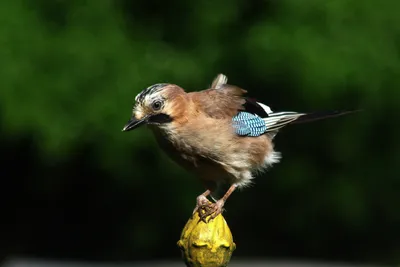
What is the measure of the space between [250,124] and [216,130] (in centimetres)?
22

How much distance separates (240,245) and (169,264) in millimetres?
814

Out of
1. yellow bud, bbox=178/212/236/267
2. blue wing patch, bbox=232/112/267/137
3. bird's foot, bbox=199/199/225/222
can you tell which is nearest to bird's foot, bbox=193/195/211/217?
bird's foot, bbox=199/199/225/222

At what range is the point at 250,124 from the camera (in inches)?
180

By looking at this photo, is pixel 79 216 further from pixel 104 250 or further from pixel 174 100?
pixel 174 100

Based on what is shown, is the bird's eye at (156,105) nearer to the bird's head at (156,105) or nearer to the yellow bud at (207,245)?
the bird's head at (156,105)

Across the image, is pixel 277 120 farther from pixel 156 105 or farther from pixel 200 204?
pixel 200 204

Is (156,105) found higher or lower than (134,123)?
higher

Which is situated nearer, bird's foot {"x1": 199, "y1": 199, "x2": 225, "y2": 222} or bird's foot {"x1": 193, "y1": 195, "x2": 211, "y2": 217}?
bird's foot {"x1": 199, "y1": 199, "x2": 225, "y2": 222}

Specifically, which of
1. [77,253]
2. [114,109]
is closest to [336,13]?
[114,109]

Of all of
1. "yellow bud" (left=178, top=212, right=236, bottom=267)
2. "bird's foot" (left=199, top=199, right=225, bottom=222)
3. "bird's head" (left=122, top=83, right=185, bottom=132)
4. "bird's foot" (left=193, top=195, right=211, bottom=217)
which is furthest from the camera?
"bird's head" (left=122, top=83, right=185, bottom=132)

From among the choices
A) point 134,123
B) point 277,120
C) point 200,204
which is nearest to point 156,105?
point 134,123

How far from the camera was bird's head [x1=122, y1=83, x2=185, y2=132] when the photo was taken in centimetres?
391

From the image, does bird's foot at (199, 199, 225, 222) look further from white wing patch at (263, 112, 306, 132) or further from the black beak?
white wing patch at (263, 112, 306, 132)

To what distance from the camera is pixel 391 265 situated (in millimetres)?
8828
